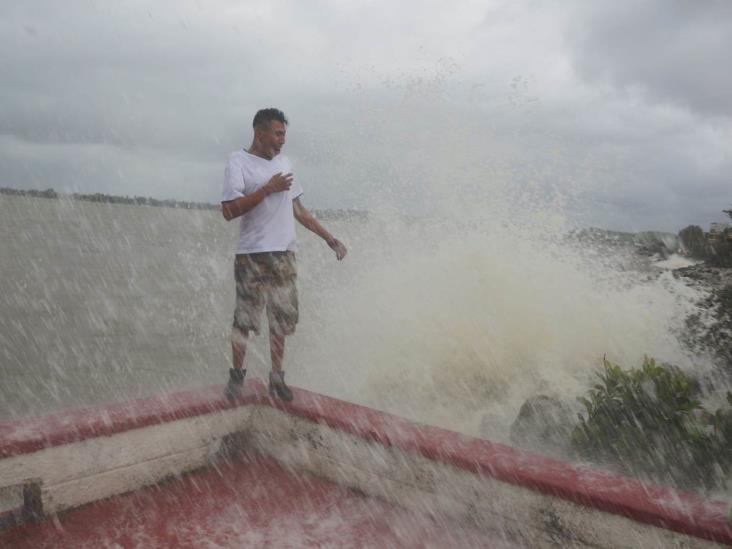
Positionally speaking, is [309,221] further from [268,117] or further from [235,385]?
[235,385]

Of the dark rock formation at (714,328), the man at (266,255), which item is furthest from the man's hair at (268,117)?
the dark rock formation at (714,328)

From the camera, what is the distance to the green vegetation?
15.8ft

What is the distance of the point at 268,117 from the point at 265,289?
108 centimetres

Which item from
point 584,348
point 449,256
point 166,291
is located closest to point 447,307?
point 449,256

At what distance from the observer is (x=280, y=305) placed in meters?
4.08

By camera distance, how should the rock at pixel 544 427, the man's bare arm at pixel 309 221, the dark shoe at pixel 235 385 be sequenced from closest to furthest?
the dark shoe at pixel 235 385 < the man's bare arm at pixel 309 221 < the rock at pixel 544 427

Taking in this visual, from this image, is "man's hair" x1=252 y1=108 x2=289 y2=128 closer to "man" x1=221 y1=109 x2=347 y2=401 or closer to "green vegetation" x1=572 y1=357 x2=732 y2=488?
"man" x1=221 y1=109 x2=347 y2=401

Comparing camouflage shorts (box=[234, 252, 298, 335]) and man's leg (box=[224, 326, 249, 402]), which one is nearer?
man's leg (box=[224, 326, 249, 402])

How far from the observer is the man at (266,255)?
3.96 m

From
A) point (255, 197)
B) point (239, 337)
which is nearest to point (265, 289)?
point (239, 337)

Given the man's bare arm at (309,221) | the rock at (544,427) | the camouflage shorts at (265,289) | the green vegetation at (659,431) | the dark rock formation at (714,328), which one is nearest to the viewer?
the camouflage shorts at (265,289)

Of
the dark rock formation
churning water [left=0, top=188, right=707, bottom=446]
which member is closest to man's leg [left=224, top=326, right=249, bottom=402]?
churning water [left=0, top=188, right=707, bottom=446]

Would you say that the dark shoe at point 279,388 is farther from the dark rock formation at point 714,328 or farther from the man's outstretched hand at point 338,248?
the dark rock formation at point 714,328

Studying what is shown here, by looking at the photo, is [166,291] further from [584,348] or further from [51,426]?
[51,426]
